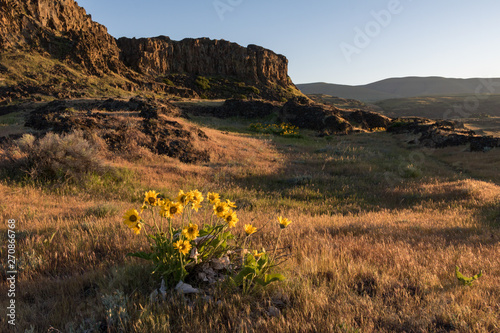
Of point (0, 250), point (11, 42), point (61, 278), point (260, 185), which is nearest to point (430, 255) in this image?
point (61, 278)

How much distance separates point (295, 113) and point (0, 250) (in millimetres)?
31581

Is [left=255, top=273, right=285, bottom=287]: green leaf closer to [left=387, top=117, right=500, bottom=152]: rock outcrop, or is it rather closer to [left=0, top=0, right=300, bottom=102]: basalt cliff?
[left=387, top=117, right=500, bottom=152]: rock outcrop

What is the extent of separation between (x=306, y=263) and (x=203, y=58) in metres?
77.8

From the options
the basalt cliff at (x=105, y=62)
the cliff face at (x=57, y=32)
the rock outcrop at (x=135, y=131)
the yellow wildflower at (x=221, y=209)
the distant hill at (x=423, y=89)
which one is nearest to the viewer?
the yellow wildflower at (x=221, y=209)

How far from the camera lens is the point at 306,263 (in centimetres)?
316

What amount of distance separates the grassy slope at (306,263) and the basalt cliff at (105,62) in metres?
34.9

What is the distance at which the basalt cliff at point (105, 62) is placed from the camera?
3888 centimetres

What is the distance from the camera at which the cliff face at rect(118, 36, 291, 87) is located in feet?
210

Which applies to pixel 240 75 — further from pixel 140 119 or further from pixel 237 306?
pixel 237 306

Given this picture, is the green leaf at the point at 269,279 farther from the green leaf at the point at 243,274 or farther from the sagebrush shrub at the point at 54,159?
the sagebrush shrub at the point at 54,159

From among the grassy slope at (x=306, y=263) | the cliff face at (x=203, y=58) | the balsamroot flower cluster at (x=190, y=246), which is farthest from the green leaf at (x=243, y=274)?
the cliff face at (x=203, y=58)

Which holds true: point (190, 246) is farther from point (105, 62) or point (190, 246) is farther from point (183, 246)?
point (105, 62)

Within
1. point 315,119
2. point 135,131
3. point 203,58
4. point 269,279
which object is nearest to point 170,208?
point 269,279

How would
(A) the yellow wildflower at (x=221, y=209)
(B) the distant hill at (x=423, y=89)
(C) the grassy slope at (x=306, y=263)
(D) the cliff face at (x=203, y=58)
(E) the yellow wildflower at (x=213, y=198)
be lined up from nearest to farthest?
(C) the grassy slope at (x=306, y=263) < (A) the yellow wildflower at (x=221, y=209) < (E) the yellow wildflower at (x=213, y=198) < (D) the cliff face at (x=203, y=58) < (B) the distant hill at (x=423, y=89)
